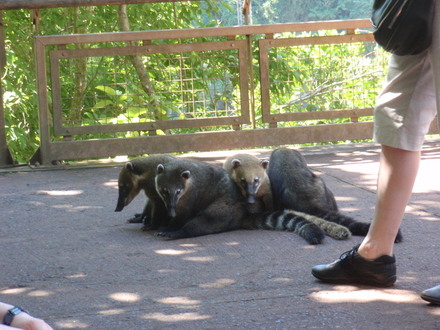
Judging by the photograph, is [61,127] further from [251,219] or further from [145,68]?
[251,219]

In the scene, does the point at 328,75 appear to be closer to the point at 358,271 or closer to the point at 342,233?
the point at 342,233

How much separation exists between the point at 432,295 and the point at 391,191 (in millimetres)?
530

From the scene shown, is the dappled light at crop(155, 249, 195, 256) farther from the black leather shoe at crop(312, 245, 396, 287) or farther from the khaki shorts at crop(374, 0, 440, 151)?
the khaki shorts at crop(374, 0, 440, 151)

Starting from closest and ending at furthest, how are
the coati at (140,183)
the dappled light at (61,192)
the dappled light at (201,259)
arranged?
the dappled light at (201,259), the coati at (140,183), the dappled light at (61,192)

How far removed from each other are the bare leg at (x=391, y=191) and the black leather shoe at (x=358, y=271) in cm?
6

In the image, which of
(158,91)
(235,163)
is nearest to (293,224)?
(235,163)

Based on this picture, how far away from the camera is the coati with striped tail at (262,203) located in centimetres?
536

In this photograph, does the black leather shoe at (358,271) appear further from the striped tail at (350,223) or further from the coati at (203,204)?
the coati at (203,204)

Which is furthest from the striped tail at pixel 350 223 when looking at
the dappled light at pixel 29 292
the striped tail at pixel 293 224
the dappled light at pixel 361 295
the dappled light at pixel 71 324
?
the dappled light at pixel 71 324

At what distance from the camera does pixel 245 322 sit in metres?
3.69

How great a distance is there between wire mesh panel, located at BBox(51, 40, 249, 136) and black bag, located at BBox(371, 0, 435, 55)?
5.61 m

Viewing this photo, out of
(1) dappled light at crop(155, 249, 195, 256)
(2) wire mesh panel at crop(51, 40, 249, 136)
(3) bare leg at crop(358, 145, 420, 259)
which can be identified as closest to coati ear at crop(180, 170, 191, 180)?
(1) dappled light at crop(155, 249, 195, 256)

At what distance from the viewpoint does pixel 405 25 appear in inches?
143

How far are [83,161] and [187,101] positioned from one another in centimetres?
145
